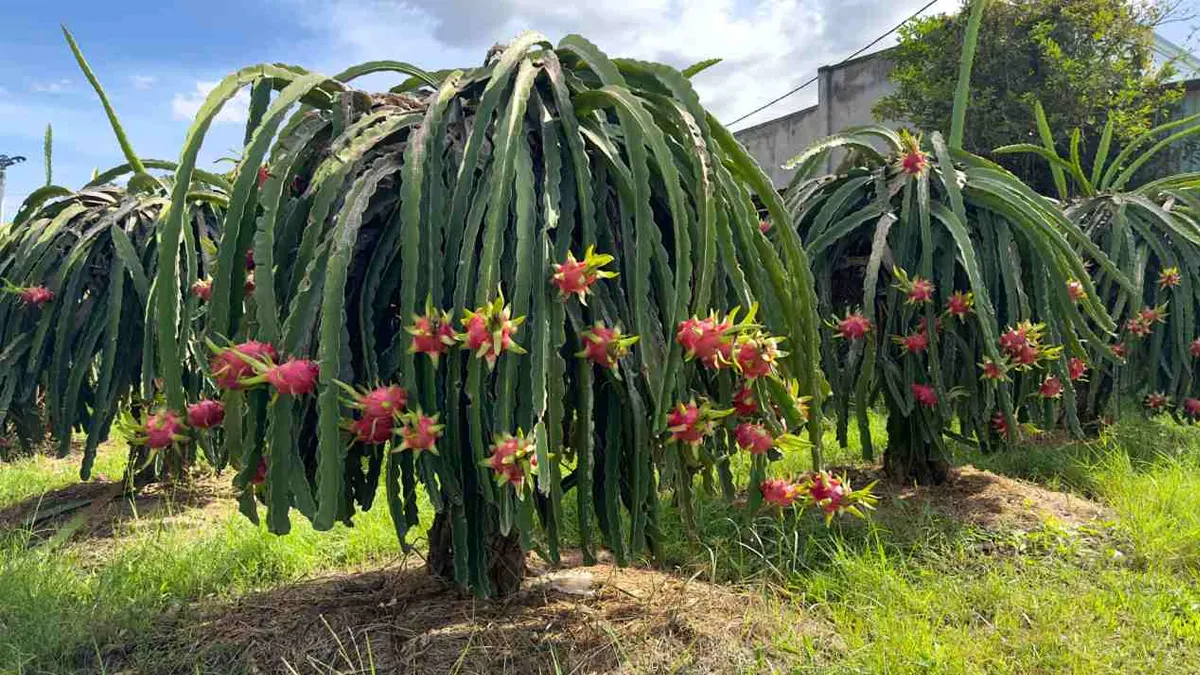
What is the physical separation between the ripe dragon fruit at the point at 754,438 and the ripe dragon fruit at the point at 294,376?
92cm

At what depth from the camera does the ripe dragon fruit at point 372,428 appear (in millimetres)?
1724

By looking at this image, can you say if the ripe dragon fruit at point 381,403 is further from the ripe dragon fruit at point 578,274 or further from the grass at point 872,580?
the grass at point 872,580

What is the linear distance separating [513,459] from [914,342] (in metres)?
2.16

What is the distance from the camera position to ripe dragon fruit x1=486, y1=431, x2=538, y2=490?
5.45 feet

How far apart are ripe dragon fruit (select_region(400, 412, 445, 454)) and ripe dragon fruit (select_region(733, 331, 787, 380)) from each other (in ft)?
2.01

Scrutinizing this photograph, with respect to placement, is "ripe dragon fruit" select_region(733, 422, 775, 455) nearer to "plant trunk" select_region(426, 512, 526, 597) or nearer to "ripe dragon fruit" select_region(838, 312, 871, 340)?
"plant trunk" select_region(426, 512, 526, 597)

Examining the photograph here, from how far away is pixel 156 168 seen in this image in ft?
13.9

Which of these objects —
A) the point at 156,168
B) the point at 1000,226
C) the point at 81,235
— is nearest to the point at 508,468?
the point at 1000,226

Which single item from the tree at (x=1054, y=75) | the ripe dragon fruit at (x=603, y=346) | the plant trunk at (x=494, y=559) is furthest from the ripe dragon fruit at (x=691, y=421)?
the tree at (x=1054, y=75)

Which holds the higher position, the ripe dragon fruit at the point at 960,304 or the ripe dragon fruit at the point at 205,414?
the ripe dragon fruit at the point at 960,304

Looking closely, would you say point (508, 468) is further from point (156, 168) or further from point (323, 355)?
point (156, 168)

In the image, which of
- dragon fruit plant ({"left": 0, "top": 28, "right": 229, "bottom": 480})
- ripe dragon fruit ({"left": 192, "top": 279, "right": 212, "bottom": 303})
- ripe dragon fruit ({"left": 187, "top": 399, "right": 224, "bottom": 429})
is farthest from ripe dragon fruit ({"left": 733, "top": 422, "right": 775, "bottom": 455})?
dragon fruit plant ({"left": 0, "top": 28, "right": 229, "bottom": 480})

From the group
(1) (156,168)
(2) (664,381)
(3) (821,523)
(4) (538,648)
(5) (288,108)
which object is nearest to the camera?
(2) (664,381)

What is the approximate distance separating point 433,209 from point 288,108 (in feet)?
1.50
